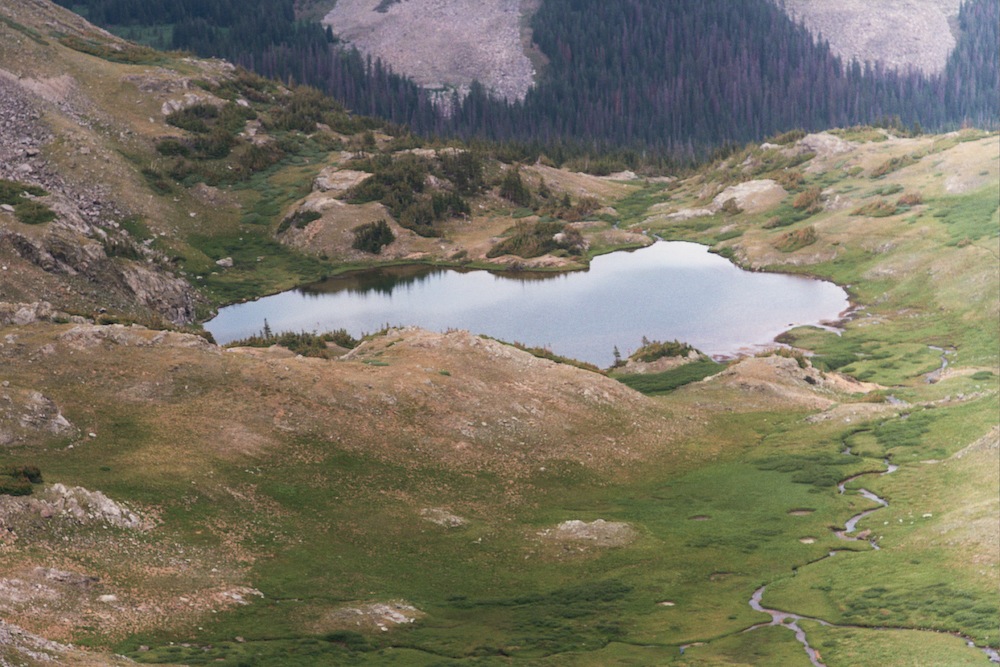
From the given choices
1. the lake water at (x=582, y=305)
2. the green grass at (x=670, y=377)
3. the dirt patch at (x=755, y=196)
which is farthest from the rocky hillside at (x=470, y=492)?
the dirt patch at (x=755, y=196)

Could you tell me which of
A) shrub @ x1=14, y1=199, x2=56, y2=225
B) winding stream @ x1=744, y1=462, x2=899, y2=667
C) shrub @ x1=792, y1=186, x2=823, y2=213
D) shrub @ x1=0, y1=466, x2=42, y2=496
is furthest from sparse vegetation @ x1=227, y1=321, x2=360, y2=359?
shrub @ x1=792, y1=186, x2=823, y2=213

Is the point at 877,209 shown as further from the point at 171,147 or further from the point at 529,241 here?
the point at 171,147

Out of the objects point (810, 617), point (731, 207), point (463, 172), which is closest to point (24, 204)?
point (463, 172)

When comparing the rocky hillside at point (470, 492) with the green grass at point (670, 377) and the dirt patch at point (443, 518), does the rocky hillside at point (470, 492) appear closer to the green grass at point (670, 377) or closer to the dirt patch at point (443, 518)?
the dirt patch at point (443, 518)

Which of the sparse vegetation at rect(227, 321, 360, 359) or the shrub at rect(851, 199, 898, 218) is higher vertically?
the shrub at rect(851, 199, 898, 218)

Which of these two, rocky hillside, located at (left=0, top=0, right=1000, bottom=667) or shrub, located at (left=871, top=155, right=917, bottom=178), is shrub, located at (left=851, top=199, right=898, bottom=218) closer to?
shrub, located at (left=871, top=155, right=917, bottom=178)
